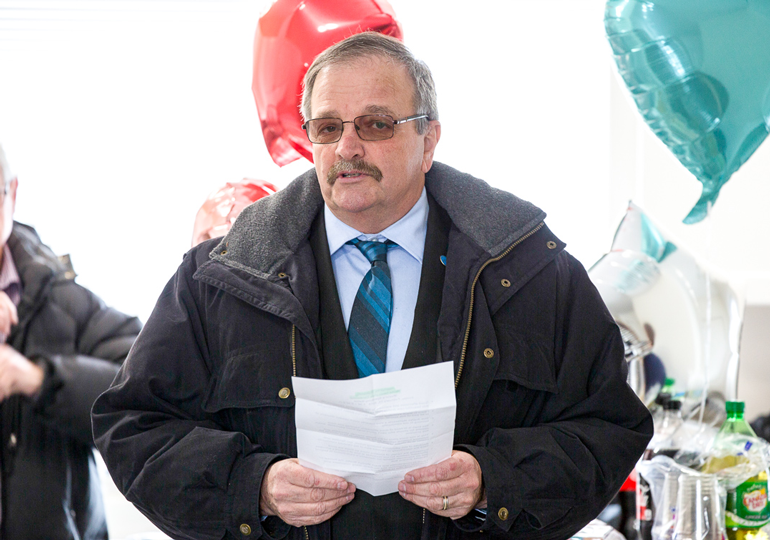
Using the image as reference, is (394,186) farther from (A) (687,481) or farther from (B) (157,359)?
(A) (687,481)

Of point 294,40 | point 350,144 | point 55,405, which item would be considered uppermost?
point 294,40

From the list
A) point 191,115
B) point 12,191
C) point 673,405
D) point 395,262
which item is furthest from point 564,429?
point 191,115

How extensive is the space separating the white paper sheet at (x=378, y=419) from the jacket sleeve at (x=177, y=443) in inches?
6.1

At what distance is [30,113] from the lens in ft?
8.49

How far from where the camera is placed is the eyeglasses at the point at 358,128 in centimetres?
134

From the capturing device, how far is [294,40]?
183cm

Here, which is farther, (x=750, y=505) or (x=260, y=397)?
(x=750, y=505)

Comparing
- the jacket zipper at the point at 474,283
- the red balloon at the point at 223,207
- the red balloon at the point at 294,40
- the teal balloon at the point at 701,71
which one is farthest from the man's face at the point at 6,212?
the teal balloon at the point at 701,71

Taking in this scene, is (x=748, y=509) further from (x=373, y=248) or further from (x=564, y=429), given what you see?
(x=373, y=248)

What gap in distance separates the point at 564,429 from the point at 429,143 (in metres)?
0.63

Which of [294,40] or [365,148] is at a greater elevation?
[294,40]

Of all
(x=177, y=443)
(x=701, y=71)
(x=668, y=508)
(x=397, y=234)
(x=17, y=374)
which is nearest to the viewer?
(x=177, y=443)

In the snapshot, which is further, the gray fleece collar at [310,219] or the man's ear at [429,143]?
the man's ear at [429,143]

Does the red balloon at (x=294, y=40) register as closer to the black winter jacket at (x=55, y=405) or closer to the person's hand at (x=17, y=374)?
the black winter jacket at (x=55, y=405)
